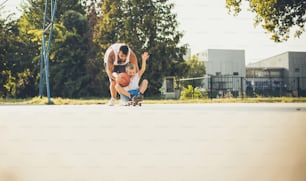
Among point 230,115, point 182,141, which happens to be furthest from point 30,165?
point 230,115

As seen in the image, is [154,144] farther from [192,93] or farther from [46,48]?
[46,48]

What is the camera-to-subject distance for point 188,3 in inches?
82.2

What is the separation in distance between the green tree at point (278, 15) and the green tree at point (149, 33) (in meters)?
0.59

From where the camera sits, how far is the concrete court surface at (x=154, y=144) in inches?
67.9

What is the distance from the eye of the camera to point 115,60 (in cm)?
254

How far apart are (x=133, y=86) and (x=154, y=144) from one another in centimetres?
87

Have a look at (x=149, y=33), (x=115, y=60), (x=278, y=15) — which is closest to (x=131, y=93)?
(x=115, y=60)

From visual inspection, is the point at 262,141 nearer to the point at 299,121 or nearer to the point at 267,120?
the point at 267,120

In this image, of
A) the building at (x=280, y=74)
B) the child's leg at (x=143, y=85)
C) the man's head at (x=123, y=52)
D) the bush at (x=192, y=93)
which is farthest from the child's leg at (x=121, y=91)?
the building at (x=280, y=74)

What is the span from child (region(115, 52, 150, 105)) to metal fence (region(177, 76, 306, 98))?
337 mm

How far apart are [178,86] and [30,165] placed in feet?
4.35

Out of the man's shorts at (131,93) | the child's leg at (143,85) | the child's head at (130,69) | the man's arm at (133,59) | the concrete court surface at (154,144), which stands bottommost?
the concrete court surface at (154,144)

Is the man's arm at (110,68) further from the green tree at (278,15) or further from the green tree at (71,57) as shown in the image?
the green tree at (278,15)

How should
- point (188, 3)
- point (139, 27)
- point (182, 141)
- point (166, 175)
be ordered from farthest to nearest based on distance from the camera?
point (139, 27), point (188, 3), point (182, 141), point (166, 175)
